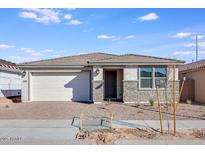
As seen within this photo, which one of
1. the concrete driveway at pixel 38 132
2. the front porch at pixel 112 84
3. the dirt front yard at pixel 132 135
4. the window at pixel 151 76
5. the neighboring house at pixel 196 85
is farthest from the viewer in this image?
the neighboring house at pixel 196 85

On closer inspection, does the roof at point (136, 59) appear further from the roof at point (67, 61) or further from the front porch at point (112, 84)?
the roof at point (67, 61)

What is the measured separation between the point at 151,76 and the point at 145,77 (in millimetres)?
435

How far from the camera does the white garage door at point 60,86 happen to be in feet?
74.9

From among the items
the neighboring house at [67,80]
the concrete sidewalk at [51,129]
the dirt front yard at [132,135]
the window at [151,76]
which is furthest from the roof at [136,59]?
the dirt front yard at [132,135]

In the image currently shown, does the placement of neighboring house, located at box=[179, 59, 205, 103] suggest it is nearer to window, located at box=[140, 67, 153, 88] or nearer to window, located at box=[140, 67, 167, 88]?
window, located at box=[140, 67, 167, 88]

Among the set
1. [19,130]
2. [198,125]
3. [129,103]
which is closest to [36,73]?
[129,103]

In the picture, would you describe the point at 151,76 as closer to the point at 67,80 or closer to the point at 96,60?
the point at 96,60

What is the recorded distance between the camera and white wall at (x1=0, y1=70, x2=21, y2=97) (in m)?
24.7

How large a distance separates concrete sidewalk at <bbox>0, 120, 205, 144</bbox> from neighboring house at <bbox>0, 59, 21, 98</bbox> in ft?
42.0

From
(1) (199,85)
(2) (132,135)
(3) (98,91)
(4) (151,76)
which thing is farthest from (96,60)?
(2) (132,135)

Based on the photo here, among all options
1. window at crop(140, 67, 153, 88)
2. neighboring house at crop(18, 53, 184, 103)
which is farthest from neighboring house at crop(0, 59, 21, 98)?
window at crop(140, 67, 153, 88)

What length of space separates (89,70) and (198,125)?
12168mm

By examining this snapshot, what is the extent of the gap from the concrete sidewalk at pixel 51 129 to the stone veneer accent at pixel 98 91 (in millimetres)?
7660
